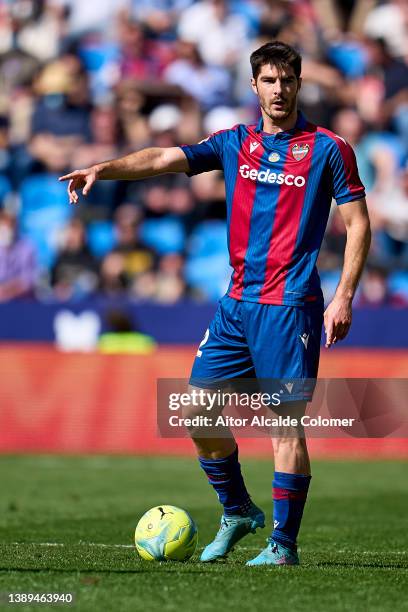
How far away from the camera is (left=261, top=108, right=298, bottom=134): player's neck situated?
21.0 ft

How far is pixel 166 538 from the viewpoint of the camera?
6523 millimetres

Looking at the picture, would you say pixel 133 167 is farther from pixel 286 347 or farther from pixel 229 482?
pixel 229 482

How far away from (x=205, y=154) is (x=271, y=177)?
460 millimetres

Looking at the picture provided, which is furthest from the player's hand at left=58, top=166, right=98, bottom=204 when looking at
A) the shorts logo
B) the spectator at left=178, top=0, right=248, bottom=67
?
the spectator at left=178, top=0, right=248, bottom=67

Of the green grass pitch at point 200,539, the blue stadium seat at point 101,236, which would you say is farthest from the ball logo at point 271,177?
the blue stadium seat at point 101,236

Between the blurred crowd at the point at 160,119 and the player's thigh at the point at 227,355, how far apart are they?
894 centimetres

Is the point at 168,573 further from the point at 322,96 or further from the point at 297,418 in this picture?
the point at 322,96

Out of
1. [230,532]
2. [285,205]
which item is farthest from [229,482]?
[285,205]

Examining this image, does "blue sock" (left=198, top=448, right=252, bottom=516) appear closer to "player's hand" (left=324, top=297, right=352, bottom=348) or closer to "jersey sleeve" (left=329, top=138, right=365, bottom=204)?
"player's hand" (left=324, top=297, right=352, bottom=348)

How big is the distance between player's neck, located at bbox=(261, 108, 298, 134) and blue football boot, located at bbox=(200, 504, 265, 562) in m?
2.06

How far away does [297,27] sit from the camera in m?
19.3

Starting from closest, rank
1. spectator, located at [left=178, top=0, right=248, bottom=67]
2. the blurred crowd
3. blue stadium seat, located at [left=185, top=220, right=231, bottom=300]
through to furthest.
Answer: the blurred crowd, blue stadium seat, located at [left=185, top=220, right=231, bottom=300], spectator, located at [left=178, top=0, right=248, bottom=67]

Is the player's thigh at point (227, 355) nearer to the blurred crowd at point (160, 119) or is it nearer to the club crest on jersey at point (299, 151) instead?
the club crest on jersey at point (299, 151)

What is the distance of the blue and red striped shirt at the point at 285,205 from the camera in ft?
20.6
